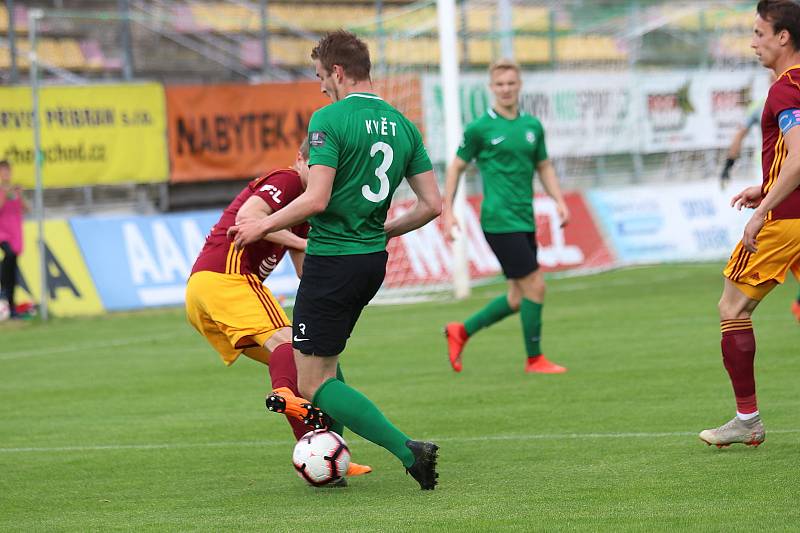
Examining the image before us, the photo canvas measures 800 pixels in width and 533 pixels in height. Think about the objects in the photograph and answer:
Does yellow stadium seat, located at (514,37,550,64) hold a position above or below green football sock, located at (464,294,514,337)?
above

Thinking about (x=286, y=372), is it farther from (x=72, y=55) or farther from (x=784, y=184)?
(x=72, y=55)

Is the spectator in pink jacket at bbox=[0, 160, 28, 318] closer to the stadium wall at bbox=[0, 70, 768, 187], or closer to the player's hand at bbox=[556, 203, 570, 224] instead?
the stadium wall at bbox=[0, 70, 768, 187]

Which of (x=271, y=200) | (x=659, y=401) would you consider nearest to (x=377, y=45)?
(x=659, y=401)

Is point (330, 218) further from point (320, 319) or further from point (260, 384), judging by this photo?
point (260, 384)

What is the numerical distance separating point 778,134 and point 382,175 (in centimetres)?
198

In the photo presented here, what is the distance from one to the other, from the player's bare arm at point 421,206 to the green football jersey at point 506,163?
14.5 ft

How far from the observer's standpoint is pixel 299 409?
651 cm

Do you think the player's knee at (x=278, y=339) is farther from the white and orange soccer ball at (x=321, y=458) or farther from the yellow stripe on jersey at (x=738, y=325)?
the yellow stripe on jersey at (x=738, y=325)

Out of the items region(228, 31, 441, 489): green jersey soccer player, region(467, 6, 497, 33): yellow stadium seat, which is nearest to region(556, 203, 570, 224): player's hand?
region(228, 31, 441, 489): green jersey soccer player

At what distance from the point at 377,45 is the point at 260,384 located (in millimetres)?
9833

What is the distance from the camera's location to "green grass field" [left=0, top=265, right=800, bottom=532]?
5930 millimetres

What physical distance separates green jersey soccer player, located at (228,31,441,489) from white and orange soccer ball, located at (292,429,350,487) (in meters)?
0.21

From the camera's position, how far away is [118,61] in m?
22.2

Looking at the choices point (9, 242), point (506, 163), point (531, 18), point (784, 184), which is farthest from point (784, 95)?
point (531, 18)
